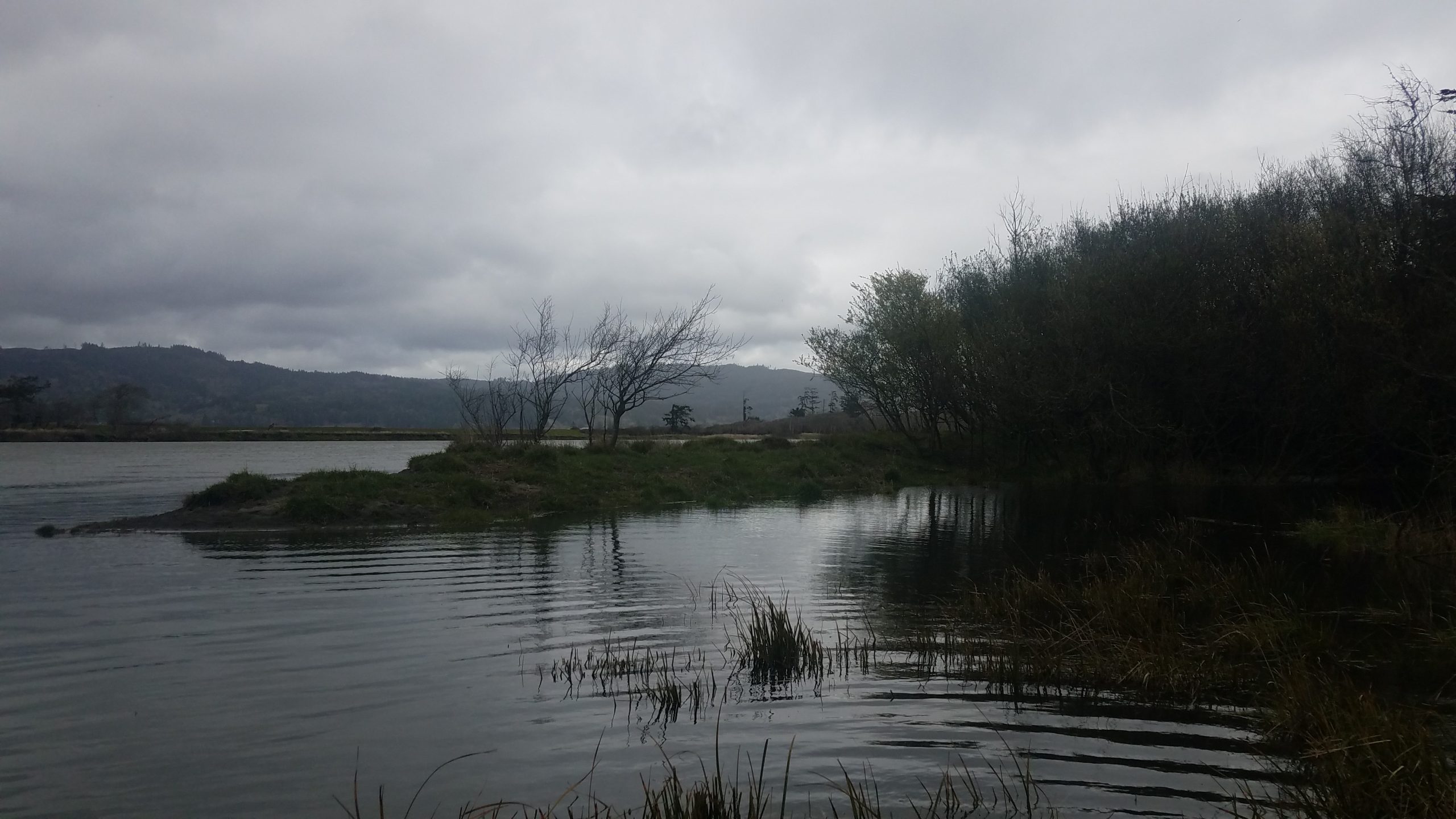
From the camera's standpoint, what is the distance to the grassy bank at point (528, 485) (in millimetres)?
22547

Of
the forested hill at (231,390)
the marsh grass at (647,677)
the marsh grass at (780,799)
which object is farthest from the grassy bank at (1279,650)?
the forested hill at (231,390)

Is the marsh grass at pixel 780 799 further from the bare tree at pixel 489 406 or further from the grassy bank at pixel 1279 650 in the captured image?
the bare tree at pixel 489 406

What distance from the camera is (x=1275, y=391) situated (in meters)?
33.1

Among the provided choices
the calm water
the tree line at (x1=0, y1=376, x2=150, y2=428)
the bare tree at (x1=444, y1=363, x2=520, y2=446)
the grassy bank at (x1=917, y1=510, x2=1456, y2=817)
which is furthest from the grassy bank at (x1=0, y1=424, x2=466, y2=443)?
the grassy bank at (x1=917, y1=510, x2=1456, y2=817)

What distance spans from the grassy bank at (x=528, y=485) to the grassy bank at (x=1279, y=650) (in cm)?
1606

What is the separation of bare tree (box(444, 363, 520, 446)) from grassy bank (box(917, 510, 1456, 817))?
2544 centimetres

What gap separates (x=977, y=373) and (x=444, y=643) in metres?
35.4

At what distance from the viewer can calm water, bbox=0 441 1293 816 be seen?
6.20 m

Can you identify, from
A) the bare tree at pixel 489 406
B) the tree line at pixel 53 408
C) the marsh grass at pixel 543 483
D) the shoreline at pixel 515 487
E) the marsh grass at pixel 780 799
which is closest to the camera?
the marsh grass at pixel 780 799

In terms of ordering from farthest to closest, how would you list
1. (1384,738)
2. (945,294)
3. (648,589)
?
(945,294), (648,589), (1384,738)

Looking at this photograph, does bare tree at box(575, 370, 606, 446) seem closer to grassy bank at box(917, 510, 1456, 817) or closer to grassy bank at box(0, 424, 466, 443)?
grassy bank at box(917, 510, 1456, 817)

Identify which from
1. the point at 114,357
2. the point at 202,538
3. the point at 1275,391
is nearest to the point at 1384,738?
the point at 202,538

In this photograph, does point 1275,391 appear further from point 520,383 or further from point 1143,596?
point 520,383

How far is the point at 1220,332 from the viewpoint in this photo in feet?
107
